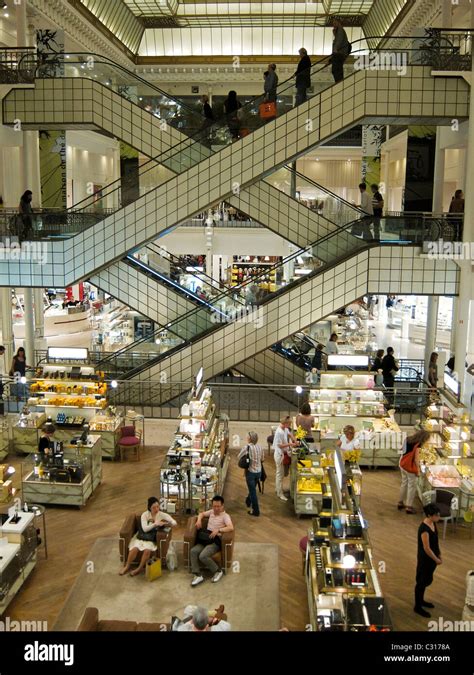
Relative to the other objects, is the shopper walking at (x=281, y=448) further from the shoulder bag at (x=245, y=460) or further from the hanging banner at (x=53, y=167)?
the hanging banner at (x=53, y=167)

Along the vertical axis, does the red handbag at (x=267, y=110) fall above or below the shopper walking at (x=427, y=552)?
above

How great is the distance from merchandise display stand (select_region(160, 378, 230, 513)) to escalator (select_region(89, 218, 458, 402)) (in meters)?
2.34

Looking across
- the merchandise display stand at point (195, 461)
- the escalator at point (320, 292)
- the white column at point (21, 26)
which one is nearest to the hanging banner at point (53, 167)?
the white column at point (21, 26)

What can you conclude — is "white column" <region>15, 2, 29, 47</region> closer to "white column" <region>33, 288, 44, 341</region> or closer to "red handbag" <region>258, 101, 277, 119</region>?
"red handbag" <region>258, 101, 277, 119</region>

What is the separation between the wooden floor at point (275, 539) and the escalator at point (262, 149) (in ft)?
16.3

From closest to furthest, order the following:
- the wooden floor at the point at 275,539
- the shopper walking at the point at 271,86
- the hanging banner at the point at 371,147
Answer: the wooden floor at the point at 275,539, the shopper walking at the point at 271,86, the hanging banner at the point at 371,147

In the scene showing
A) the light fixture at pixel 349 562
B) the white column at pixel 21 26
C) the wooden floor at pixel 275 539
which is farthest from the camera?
the white column at pixel 21 26

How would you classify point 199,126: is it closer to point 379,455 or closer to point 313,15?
point 379,455

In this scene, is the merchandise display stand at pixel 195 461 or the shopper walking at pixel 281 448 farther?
the shopper walking at pixel 281 448

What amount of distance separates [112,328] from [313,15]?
584 inches

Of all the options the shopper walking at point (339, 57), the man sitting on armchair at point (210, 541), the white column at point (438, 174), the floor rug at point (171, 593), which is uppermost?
the shopper walking at point (339, 57)

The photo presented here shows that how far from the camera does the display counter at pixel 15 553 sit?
8.73 meters

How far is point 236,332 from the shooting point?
51.4 ft
